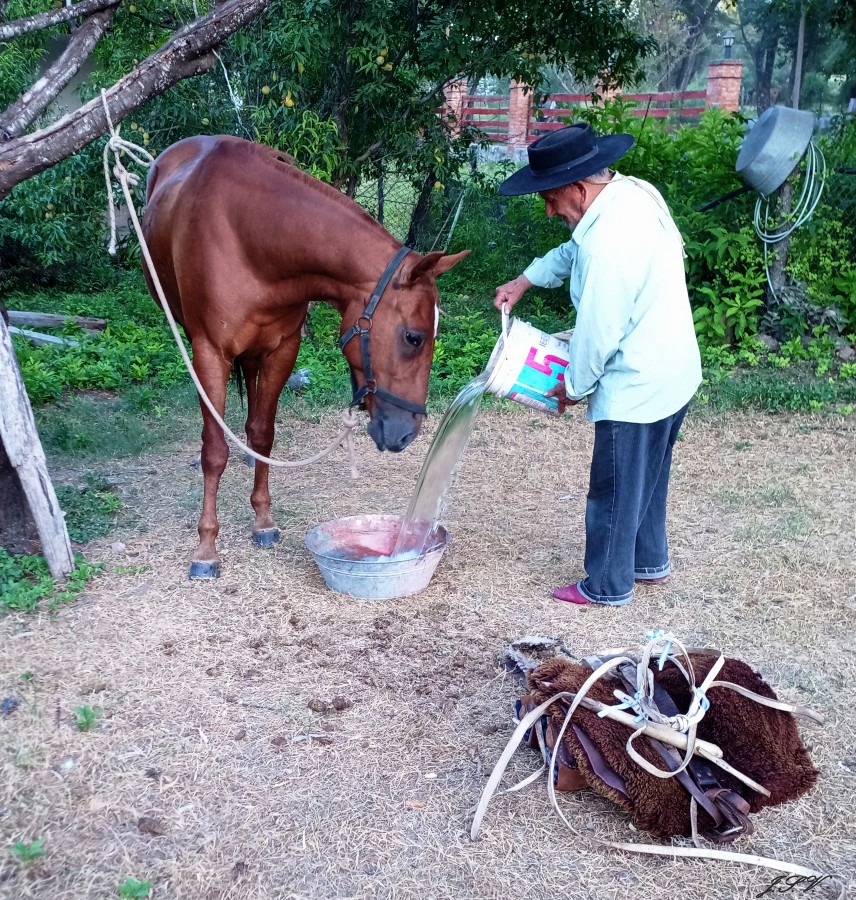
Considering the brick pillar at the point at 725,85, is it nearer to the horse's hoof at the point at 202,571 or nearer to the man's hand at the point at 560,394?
the man's hand at the point at 560,394

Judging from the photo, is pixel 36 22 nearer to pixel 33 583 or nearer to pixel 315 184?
pixel 315 184

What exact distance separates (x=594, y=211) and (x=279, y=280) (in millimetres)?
1351

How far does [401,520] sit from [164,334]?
4741mm

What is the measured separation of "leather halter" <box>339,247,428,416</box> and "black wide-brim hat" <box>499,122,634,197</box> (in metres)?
0.53

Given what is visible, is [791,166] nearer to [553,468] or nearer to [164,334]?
[553,468]

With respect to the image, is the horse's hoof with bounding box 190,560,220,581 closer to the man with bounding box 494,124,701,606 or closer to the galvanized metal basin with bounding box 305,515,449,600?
the galvanized metal basin with bounding box 305,515,449,600

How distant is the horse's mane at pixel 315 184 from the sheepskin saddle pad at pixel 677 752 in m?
1.95

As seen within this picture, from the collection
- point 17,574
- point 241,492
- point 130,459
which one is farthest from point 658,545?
point 130,459

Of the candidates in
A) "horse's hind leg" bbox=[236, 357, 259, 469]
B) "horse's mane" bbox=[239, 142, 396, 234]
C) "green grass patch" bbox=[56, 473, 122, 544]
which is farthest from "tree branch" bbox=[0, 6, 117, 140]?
"green grass patch" bbox=[56, 473, 122, 544]

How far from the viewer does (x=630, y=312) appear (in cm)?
324

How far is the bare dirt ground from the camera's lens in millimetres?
2281

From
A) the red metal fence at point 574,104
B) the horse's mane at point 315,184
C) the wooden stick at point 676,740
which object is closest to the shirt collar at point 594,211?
the horse's mane at point 315,184

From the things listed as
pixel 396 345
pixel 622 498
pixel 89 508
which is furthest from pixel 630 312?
pixel 89 508

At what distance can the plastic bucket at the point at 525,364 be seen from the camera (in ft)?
11.0
